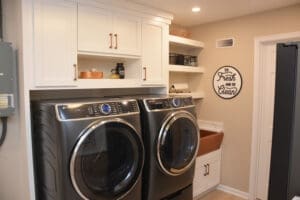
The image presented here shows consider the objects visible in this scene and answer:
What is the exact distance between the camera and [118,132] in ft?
6.04

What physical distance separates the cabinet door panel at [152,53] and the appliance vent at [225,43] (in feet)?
3.41

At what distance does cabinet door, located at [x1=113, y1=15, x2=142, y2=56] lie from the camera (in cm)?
233

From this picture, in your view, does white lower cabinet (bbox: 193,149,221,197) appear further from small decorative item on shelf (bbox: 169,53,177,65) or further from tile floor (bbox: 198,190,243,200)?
small decorative item on shelf (bbox: 169,53,177,65)

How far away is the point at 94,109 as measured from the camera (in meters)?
1.72

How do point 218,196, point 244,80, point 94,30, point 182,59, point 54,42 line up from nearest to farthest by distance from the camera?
point 54,42, point 94,30, point 244,80, point 218,196, point 182,59

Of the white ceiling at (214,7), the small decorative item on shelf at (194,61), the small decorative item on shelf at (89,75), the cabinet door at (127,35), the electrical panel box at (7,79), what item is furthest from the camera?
the small decorative item on shelf at (194,61)

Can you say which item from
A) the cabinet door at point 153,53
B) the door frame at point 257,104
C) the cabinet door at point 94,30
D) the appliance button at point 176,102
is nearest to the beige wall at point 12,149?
the cabinet door at point 94,30

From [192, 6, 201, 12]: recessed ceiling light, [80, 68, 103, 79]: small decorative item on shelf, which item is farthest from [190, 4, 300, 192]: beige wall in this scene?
[80, 68, 103, 79]: small decorative item on shelf

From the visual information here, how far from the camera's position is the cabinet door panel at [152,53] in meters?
2.62

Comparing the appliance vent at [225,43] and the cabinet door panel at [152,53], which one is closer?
the cabinet door panel at [152,53]

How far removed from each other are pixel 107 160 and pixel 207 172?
1862 mm

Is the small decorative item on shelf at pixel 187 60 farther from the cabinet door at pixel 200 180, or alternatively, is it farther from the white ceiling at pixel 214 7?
the cabinet door at pixel 200 180

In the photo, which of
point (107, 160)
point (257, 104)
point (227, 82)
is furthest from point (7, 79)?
point (257, 104)

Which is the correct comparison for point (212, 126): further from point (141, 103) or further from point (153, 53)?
point (141, 103)
